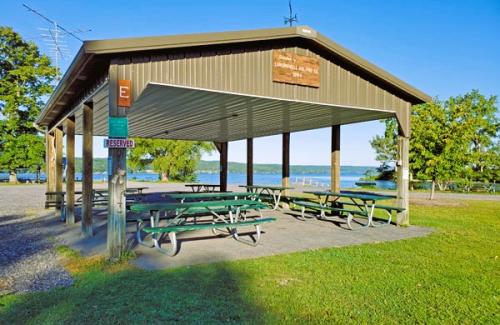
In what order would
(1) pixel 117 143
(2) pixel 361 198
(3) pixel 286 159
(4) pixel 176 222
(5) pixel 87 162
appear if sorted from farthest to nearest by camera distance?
(3) pixel 286 159 → (2) pixel 361 198 → (5) pixel 87 162 → (4) pixel 176 222 → (1) pixel 117 143

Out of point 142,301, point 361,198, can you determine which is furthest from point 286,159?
point 142,301

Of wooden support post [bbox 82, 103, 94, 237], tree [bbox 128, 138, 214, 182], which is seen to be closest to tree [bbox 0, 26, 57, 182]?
tree [bbox 128, 138, 214, 182]

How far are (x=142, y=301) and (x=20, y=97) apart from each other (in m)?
31.7

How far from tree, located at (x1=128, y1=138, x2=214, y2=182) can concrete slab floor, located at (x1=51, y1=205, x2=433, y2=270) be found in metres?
29.3

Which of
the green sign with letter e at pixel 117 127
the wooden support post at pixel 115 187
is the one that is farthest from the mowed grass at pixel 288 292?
the green sign with letter e at pixel 117 127

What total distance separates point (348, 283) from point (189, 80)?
3939 mm

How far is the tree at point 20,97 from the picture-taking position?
95.6 ft

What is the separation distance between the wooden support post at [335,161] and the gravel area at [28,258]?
7328mm

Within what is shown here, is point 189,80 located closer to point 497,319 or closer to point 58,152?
point 497,319

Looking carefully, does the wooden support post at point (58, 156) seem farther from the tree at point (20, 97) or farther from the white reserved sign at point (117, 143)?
the tree at point (20, 97)

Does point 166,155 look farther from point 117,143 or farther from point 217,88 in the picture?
point 117,143

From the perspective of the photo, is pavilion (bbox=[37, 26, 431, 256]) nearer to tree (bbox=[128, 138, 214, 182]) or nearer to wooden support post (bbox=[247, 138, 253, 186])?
wooden support post (bbox=[247, 138, 253, 186])

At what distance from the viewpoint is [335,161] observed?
11.0 metres

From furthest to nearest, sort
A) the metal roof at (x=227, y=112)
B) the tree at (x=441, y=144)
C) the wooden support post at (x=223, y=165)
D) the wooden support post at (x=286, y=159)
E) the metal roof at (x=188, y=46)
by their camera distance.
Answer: the wooden support post at (x=223, y=165) → the tree at (x=441, y=144) → the wooden support post at (x=286, y=159) → the metal roof at (x=227, y=112) → the metal roof at (x=188, y=46)
